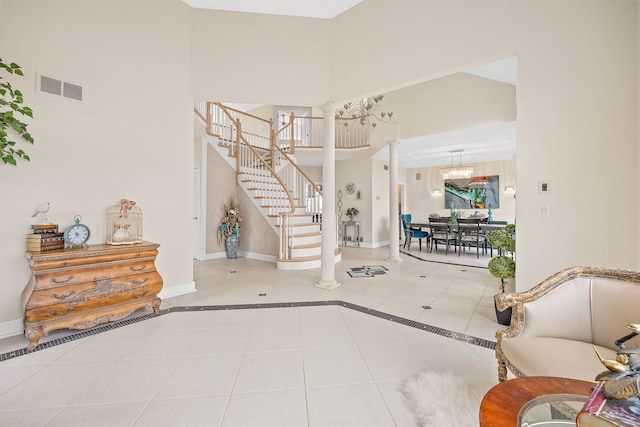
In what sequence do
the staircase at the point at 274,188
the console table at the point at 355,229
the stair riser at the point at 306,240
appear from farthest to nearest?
the console table at the point at 355,229, the stair riser at the point at 306,240, the staircase at the point at 274,188

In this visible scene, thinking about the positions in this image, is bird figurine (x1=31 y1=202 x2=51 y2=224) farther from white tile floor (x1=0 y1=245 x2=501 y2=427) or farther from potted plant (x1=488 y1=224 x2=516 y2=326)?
potted plant (x1=488 y1=224 x2=516 y2=326)

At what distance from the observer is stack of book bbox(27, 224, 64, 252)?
2.55 meters

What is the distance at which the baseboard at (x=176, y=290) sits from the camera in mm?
3656

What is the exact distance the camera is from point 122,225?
3.20 meters

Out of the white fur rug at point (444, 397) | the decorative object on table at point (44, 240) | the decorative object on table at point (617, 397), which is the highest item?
the decorative object on table at point (44, 240)

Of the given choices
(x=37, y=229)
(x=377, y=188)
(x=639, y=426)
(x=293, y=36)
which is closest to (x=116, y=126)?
(x=37, y=229)

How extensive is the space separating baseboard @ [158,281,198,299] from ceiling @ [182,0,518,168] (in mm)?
3955

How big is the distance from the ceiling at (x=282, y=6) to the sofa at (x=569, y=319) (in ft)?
13.9

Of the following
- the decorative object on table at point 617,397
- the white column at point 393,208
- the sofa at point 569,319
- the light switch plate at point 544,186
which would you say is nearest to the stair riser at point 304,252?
the white column at point 393,208

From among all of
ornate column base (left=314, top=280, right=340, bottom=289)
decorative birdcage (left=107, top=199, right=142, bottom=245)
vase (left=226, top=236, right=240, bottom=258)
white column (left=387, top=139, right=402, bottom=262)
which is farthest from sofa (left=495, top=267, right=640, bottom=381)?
vase (left=226, top=236, right=240, bottom=258)

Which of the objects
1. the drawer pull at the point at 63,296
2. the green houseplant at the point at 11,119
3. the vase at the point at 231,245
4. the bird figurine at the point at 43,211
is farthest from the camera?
the vase at the point at 231,245

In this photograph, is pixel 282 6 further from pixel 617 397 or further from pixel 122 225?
pixel 617 397

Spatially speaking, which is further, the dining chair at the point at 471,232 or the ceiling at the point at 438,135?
the dining chair at the point at 471,232

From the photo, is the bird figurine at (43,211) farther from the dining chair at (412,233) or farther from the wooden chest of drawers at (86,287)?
the dining chair at (412,233)
